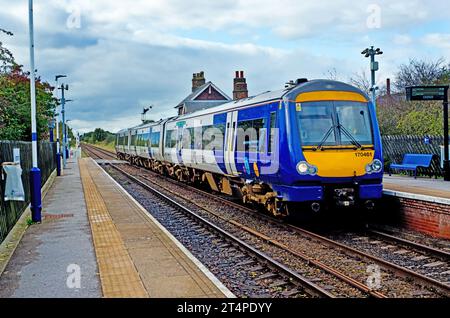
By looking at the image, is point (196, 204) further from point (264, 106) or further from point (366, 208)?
point (366, 208)

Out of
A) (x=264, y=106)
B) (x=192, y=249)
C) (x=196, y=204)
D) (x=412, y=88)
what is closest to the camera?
(x=192, y=249)

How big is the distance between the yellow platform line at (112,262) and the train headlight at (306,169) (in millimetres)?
3547

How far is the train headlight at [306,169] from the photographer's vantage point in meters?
10.2

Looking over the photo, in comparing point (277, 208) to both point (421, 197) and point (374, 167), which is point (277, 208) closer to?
point (374, 167)

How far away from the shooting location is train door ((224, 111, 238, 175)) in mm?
13648

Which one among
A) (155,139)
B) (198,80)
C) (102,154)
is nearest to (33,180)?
(155,139)

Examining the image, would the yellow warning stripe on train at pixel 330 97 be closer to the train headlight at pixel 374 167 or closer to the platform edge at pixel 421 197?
the train headlight at pixel 374 167

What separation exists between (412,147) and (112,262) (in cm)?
1528

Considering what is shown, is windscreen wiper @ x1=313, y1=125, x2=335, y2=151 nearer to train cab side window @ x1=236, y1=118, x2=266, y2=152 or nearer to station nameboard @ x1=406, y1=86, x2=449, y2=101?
train cab side window @ x1=236, y1=118, x2=266, y2=152

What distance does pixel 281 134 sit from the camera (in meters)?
10.5

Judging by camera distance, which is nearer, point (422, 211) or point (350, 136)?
point (422, 211)

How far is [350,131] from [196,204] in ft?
20.5

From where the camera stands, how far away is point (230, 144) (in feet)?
45.8
